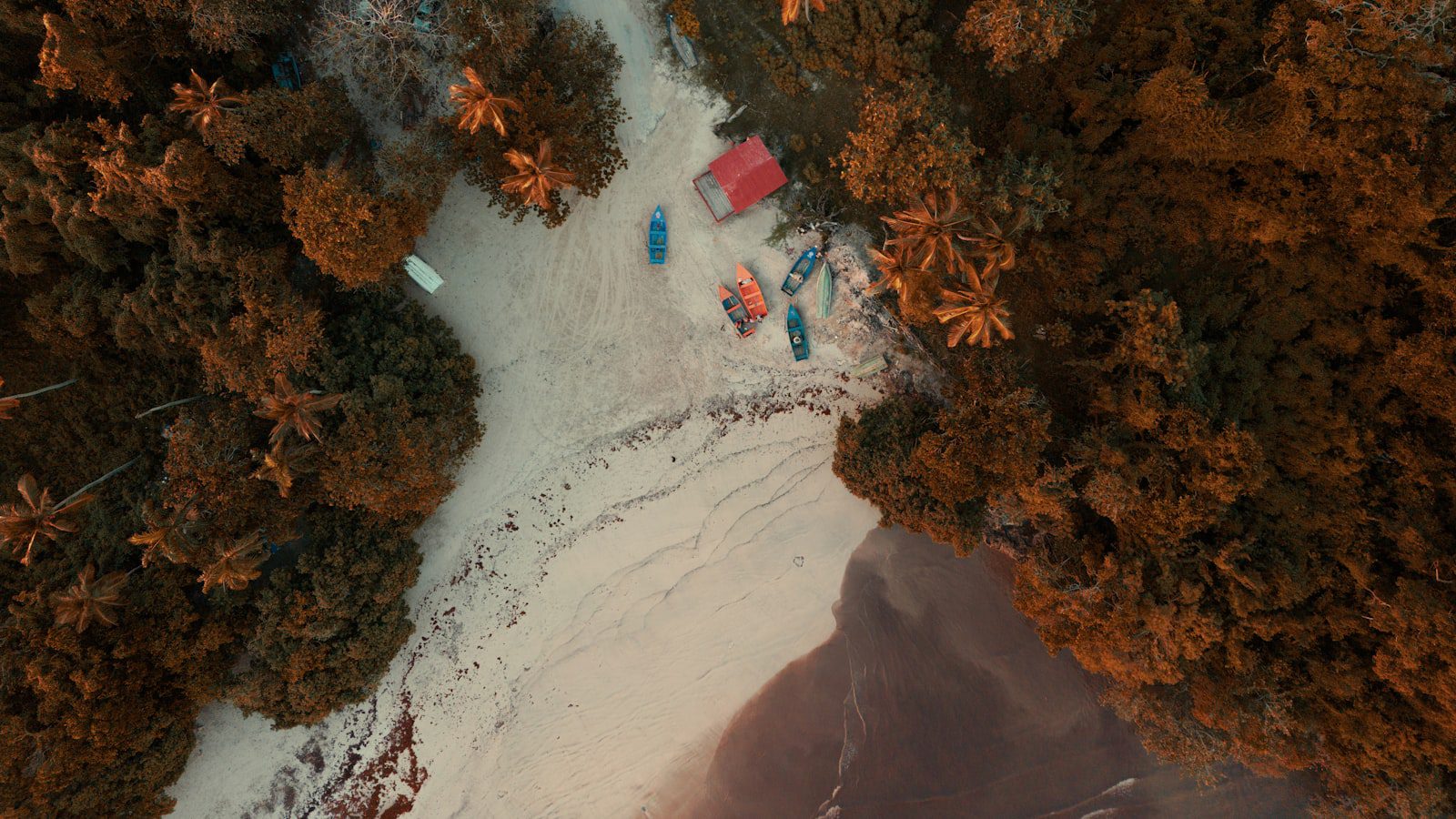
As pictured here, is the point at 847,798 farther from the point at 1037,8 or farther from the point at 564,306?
the point at 1037,8

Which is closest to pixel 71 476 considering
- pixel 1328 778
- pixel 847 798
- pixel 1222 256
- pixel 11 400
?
pixel 11 400

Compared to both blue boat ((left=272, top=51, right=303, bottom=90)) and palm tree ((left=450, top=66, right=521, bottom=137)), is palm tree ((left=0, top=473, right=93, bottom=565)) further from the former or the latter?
palm tree ((left=450, top=66, right=521, bottom=137))

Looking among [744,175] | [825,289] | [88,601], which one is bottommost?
[825,289]

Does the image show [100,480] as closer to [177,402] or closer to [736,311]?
[177,402]

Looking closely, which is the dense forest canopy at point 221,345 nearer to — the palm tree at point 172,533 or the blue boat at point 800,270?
the palm tree at point 172,533

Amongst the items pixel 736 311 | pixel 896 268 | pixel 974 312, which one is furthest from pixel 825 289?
pixel 974 312

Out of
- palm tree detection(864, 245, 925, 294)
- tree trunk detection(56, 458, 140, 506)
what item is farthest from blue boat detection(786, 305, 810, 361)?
tree trunk detection(56, 458, 140, 506)
